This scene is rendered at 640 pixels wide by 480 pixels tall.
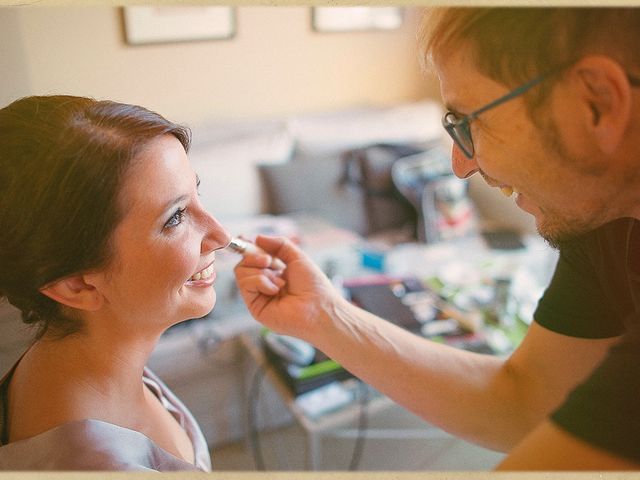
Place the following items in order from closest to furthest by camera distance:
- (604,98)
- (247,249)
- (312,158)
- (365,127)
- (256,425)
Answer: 1. (604,98)
2. (247,249)
3. (256,425)
4. (312,158)
5. (365,127)

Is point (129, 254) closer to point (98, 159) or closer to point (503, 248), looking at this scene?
point (98, 159)

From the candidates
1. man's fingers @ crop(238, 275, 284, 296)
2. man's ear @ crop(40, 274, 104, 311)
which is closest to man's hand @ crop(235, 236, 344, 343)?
man's fingers @ crop(238, 275, 284, 296)

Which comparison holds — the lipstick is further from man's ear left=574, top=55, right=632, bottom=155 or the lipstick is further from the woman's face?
man's ear left=574, top=55, right=632, bottom=155

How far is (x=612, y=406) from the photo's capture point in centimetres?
68

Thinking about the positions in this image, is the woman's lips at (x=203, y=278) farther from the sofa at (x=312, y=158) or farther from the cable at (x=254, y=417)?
the cable at (x=254, y=417)

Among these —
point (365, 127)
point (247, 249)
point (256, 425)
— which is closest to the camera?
point (247, 249)

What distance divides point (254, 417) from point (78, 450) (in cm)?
102

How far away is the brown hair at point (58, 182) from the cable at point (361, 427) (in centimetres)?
84

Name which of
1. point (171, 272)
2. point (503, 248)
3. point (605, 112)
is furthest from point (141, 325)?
point (503, 248)

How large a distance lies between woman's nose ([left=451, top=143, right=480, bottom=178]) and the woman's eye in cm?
38

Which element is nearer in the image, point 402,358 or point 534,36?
point 534,36

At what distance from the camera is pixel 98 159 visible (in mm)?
634

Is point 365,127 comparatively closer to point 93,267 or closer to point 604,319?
point 604,319

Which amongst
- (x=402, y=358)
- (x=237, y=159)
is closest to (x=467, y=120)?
(x=402, y=358)
